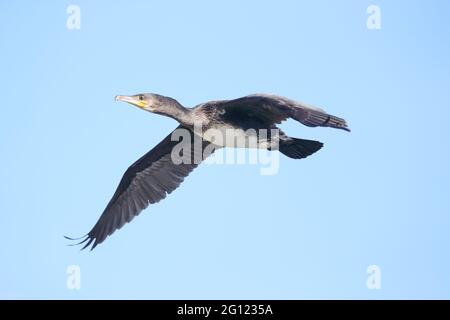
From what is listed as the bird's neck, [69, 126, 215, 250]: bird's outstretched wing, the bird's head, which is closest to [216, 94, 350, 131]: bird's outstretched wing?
the bird's neck

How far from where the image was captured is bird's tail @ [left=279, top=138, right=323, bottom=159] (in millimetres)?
11797

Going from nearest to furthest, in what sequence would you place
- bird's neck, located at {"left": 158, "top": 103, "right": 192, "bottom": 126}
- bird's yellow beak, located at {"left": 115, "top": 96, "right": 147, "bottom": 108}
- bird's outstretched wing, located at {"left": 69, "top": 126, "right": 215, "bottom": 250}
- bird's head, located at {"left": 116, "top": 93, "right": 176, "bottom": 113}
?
bird's yellow beak, located at {"left": 115, "top": 96, "right": 147, "bottom": 108} → bird's head, located at {"left": 116, "top": 93, "right": 176, "bottom": 113} → bird's neck, located at {"left": 158, "top": 103, "right": 192, "bottom": 126} → bird's outstretched wing, located at {"left": 69, "top": 126, "right": 215, "bottom": 250}

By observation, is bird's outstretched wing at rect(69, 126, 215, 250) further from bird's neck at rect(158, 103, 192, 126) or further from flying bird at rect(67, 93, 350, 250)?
bird's neck at rect(158, 103, 192, 126)

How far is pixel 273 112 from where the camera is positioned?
11109 mm

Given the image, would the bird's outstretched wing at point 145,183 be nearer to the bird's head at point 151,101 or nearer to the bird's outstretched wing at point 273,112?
the bird's head at point 151,101

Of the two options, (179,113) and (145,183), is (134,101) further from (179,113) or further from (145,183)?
(145,183)

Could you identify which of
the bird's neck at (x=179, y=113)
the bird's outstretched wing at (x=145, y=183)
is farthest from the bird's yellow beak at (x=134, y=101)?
the bird's outstretched wing at (x=145, y=183)

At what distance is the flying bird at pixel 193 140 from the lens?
10891 mm

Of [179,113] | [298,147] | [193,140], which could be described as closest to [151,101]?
[179,113]
